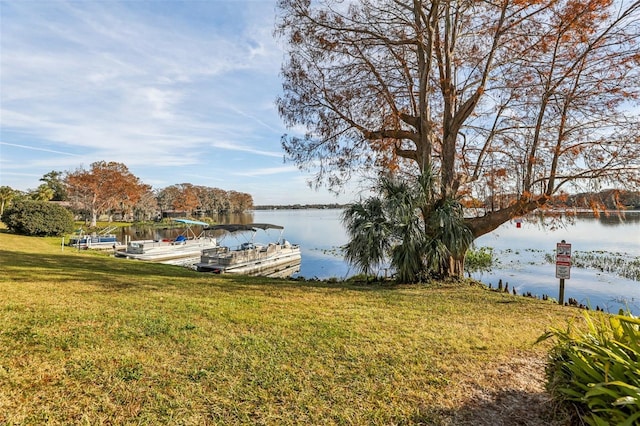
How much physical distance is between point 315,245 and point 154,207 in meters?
44.6

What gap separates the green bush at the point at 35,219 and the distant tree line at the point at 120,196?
1265cm

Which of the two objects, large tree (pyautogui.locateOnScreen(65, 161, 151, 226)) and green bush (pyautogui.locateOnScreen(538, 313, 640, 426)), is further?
large tree (pyautogui.locateOnScreen(65, 161, 151, 226))

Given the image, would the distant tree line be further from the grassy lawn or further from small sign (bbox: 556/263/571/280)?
small sign (bbox: 556/263/571/280)

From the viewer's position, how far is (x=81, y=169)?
38.2m

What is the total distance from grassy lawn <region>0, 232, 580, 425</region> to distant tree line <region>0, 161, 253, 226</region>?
116 feet

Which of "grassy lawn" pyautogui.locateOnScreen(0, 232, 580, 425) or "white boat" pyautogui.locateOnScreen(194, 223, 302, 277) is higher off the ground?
"grassy lawn" pyautogui.locateOnScreen(0, 232, 580, 425)

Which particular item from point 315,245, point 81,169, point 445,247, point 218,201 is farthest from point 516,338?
point 218,201

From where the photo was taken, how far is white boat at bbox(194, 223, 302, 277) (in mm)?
16688

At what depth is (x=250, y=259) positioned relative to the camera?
60.3 feet

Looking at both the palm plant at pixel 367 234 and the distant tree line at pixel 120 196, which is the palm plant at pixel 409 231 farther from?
the distant tree line at pixel 120 196

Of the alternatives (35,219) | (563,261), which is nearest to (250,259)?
(35,219)

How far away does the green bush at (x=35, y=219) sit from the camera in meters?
19.8

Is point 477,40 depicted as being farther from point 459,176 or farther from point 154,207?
point 154,207

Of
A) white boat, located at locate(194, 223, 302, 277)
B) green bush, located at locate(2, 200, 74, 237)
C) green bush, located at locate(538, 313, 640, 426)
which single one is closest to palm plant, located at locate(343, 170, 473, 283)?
green bush, located at locate(538, 313, 640, 426)
